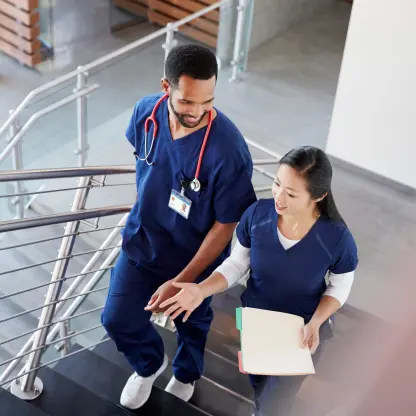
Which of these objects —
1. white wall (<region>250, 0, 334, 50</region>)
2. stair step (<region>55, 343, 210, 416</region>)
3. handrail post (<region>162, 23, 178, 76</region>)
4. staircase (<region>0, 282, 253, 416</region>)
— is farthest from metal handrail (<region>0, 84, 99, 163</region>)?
white wall (<region>250, 0, 334, 50</region>)

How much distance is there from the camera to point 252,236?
183 cm

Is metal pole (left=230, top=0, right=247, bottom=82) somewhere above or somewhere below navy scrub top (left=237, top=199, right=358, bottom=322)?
below

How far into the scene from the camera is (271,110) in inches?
200

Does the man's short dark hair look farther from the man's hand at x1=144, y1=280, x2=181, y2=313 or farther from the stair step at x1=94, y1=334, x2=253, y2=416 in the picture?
the stair step at x1=94, y1=334, x2=253, y2=416

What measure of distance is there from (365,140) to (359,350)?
13.1 feet

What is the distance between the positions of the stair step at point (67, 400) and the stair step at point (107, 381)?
0.05 meters

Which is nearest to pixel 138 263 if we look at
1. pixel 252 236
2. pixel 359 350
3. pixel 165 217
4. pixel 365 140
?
pixel 165 217

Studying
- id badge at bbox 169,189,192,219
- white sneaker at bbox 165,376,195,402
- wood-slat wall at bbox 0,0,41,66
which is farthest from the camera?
wood-slat wall at bbox 0,0,41,66

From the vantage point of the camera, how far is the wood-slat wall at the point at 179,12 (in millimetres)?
5422

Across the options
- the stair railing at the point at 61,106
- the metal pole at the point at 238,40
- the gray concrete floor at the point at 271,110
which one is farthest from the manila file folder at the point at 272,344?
the metal pole at the point at 238,40

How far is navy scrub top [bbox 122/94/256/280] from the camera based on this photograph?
183 centimetres

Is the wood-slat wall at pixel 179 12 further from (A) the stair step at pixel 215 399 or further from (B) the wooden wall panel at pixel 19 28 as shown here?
(A) the stair step at pixel 215 399

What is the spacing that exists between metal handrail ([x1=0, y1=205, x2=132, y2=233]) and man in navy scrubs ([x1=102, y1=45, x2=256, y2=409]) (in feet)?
0.35

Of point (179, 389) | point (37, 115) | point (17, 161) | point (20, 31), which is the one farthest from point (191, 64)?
point (20, 31)
